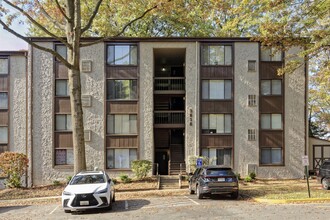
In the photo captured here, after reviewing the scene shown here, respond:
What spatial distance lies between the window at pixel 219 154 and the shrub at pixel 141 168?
446 centimetres

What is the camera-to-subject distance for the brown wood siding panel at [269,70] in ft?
93.6

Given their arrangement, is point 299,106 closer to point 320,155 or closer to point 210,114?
point 320,155

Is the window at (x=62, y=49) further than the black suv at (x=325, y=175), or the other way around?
the window at (x=62, y=49)

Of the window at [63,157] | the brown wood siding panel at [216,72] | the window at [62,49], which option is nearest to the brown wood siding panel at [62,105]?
the window at [63,157]

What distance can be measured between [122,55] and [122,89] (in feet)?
8.40

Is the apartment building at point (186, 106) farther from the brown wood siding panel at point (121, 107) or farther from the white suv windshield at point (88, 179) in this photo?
the white suv windshield at point (88, 179)

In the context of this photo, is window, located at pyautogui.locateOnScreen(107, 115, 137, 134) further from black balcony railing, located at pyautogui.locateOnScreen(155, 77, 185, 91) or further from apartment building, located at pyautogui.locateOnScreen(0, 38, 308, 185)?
black balcony railing, located at pyautogui.locateOnScreen(155, 77, 185, 91)

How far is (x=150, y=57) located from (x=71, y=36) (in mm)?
8622

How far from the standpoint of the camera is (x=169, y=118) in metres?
29.2

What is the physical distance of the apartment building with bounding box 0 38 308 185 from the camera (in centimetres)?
2794

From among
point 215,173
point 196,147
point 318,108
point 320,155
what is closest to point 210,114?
point 196,147

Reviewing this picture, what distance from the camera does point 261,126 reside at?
2856 centimetres

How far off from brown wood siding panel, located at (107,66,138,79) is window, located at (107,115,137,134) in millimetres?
2984

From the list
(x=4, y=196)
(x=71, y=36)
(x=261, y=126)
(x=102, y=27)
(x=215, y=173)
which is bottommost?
(x=4, y=196)
